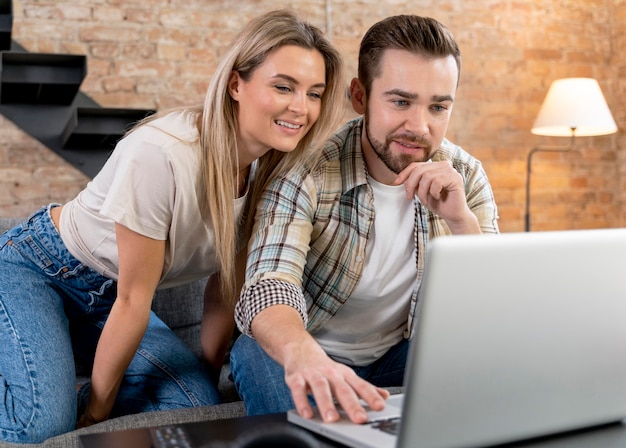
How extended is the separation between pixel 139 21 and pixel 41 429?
3.13 m

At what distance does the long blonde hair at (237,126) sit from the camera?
1.67m

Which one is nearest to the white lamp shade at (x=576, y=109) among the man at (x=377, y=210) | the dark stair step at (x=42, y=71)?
the dark stair step at (x=42, y=71)

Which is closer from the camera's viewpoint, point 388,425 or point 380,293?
point 388,425

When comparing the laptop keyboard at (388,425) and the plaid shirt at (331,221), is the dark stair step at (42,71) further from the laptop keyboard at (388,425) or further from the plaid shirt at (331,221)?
the laptop keyboard at (388,425)

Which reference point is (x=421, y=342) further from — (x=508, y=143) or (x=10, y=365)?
(x=508, y=143)

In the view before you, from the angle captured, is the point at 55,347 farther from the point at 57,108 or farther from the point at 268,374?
the point at 57,108

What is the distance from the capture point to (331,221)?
5.65 feet

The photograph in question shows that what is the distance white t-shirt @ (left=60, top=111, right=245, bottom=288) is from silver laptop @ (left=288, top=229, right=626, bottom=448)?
0.84 meters

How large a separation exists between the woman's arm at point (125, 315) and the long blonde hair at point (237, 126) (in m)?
0.15

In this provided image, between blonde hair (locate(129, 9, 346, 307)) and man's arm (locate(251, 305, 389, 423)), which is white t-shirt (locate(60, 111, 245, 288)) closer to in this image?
blonde hair (locate(129, 9, 346, 307))

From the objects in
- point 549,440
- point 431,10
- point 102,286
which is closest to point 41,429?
point 102,286

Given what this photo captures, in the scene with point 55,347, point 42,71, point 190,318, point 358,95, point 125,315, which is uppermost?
point 358,95

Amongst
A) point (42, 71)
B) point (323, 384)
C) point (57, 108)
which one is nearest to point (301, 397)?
point (323, 384)

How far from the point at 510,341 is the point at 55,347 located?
1.24m
